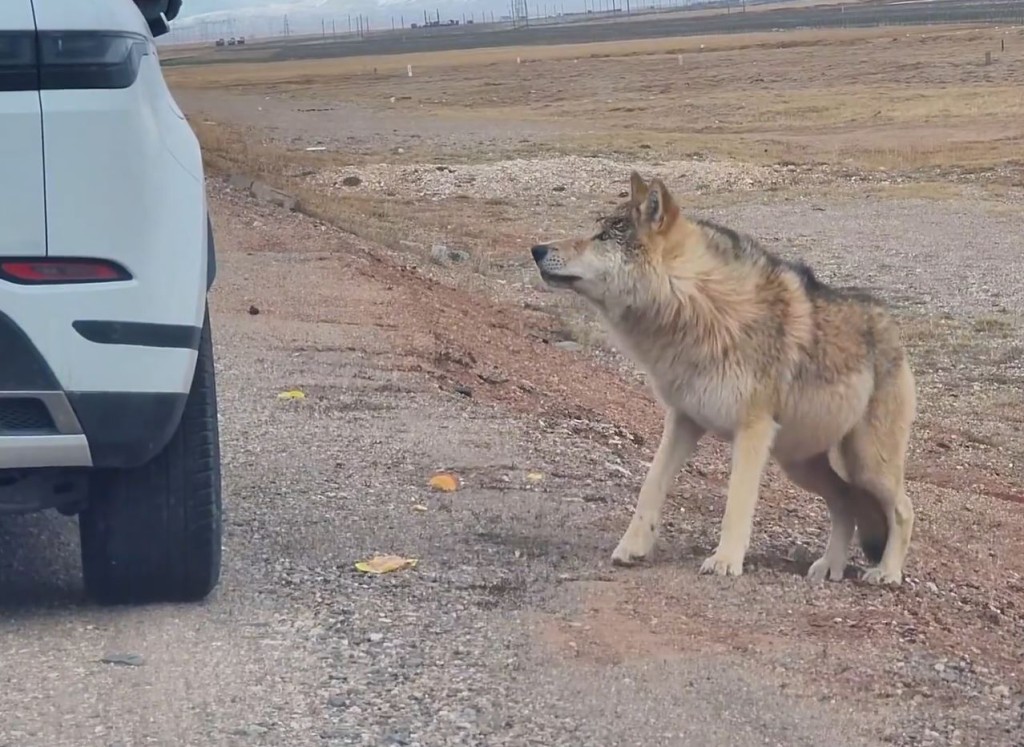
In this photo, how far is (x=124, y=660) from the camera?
15.9ft

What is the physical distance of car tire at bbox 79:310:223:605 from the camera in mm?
5125

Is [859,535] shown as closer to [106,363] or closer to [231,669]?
[231,669]

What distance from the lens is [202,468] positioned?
5.19m

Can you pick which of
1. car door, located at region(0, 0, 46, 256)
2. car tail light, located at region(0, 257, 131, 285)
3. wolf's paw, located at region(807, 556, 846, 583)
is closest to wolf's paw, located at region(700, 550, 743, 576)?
wolf's paw, located at region(807, 556, 846, 583)

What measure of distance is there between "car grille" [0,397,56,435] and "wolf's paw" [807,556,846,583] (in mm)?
3484

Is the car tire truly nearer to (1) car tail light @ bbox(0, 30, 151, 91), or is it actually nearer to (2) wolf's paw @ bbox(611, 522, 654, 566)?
(1) car tail light @ bbox(0, 30, 151, 91)

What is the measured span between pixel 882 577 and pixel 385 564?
2.17m

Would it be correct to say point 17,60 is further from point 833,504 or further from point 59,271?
point 833,504

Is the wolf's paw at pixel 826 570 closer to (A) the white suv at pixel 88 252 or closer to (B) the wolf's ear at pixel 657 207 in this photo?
(B) the wolf's ear at pixel 657 207

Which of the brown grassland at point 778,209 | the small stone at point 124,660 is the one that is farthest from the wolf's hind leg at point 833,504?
the small stone at point 124,660

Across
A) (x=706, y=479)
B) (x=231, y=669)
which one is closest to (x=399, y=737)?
(x=231, y=669)

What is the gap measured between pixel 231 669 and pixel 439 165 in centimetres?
2558

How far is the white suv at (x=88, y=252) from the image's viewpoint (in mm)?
4414

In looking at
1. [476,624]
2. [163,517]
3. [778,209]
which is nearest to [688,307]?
[476,624]
